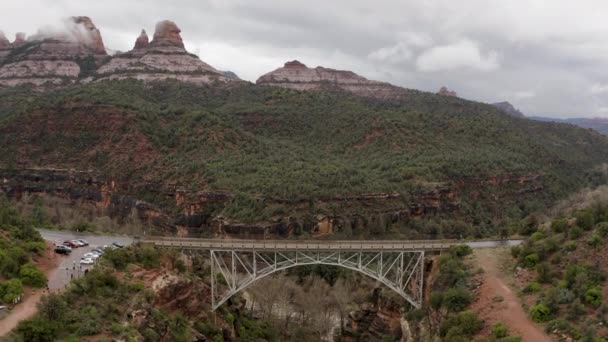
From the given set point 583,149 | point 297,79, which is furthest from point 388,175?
point 297,79

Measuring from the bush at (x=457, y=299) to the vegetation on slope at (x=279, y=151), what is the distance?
29.2m

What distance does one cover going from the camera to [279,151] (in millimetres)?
83000

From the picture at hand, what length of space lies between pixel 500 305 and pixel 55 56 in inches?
5078

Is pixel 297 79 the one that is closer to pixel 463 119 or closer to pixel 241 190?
pixel 463 119

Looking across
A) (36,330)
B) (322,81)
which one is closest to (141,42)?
(322,81)

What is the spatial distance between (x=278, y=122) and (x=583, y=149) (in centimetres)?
7520

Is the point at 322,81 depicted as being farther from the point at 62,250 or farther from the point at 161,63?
the point at 62,250

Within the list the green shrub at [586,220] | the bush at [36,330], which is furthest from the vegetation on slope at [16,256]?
the green shrub at [586,220]

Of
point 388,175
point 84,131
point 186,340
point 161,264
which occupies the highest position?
point 84,131

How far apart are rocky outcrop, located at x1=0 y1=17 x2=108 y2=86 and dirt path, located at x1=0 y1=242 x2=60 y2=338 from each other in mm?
96933

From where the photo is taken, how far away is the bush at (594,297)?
104 ft

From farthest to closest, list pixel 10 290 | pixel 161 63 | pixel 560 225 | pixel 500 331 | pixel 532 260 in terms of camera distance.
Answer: pixel 161 63 → pixel 560 225 → pixel 532 260 → pixel 500 331 → pixel 10 290

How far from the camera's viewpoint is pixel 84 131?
263 ft

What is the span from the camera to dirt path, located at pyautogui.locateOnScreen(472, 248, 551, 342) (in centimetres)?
3156
